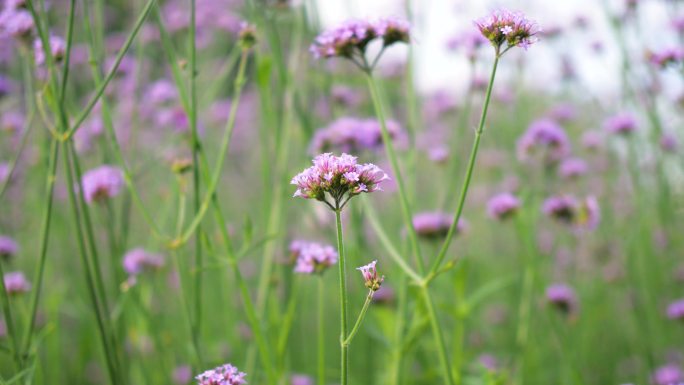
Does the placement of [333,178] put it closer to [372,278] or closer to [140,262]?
[372,278]

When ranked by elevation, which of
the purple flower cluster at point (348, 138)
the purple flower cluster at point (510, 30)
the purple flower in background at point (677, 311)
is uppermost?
the purple flower cluster at point (510, 30)

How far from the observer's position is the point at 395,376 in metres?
1.54

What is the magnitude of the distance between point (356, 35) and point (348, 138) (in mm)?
550

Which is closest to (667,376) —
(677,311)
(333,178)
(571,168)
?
(677,311)

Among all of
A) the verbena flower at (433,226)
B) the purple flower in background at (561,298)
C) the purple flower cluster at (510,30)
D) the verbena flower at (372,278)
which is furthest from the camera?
the purple flower in background at (561,298)

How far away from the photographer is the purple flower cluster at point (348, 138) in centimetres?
195

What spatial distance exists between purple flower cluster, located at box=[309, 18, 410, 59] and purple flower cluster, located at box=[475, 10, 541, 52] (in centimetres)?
37

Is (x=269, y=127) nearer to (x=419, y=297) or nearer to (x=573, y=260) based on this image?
(x=419, y=297)

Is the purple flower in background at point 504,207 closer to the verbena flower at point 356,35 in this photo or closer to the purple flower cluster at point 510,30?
the verbena flower at point 356,35

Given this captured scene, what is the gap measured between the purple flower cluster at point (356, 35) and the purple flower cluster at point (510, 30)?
1.21 ft

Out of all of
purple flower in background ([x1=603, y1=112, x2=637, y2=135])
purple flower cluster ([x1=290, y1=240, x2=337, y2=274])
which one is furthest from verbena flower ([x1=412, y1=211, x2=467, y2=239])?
purple flower in background ([x1=603, y1=112, x2=637, y2=135])

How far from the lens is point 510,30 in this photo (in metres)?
1.10

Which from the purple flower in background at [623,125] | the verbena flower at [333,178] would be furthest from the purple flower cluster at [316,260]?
the purple flower in background at [623,125]

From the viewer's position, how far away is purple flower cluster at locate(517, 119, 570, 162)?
7.85ft
